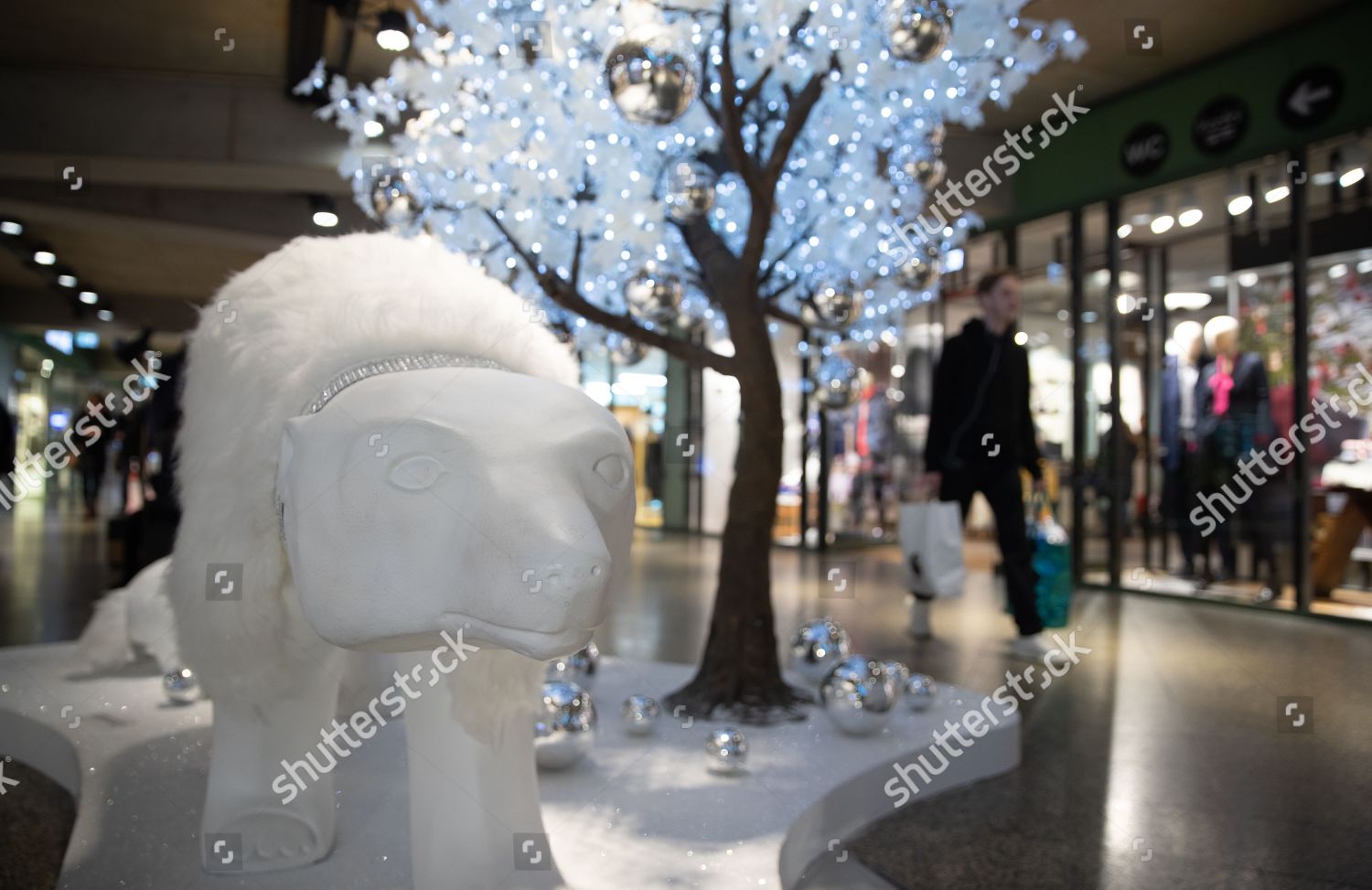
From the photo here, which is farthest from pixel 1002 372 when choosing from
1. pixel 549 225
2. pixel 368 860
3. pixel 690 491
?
pixel 690 491

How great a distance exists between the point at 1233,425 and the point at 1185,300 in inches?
37.5

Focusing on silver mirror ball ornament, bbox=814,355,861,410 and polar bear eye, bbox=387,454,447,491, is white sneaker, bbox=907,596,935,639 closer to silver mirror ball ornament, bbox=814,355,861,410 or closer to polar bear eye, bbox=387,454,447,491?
silver mirror ball ornament, bbox=814,355,861,410

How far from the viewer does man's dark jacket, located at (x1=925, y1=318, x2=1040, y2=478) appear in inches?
165

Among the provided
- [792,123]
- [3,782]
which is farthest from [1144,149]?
[3,782]

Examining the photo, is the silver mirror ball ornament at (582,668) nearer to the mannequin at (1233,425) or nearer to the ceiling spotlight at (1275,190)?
the mannequin at (1233,425)

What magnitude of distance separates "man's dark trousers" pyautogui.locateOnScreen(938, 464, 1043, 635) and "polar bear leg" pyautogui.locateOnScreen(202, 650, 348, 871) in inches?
120

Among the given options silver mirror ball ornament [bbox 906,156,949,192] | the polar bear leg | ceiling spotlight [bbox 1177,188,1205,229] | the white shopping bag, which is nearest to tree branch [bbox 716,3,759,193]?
silver mirror ball ornament [bbox 906,156,949,192]

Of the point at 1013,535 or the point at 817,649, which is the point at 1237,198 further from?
the point at 817,649

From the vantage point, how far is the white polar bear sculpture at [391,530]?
3.84ft

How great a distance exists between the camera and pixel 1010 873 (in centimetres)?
197

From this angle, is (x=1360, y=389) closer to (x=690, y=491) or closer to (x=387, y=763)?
(x=387, y=763)

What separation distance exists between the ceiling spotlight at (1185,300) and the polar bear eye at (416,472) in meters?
6.44

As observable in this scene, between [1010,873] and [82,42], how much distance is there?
5.78m

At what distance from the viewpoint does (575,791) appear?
216cm
